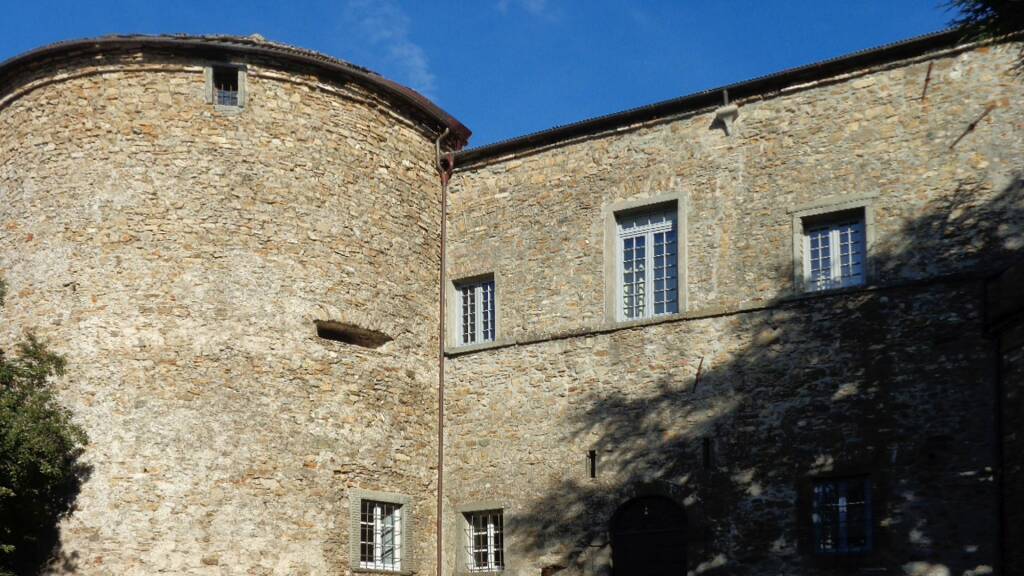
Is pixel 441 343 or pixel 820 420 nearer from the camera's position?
pixel 820 420

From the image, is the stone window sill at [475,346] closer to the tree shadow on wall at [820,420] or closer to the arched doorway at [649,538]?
the tree shadow on wall at [820,420]

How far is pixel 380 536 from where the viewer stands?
57.2ft

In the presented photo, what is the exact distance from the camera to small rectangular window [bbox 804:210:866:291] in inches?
637

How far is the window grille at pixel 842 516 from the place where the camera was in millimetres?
15258

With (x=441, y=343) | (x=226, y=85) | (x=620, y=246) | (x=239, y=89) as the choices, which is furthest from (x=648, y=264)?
(x=226, y=85)

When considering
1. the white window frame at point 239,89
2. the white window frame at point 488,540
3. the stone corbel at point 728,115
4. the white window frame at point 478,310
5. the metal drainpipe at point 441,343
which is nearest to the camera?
the stone corbel at point 728,115

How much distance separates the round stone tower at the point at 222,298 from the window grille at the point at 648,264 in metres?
2.91

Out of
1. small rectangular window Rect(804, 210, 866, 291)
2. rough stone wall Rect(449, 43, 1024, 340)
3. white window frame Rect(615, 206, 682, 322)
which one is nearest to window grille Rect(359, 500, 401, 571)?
rough stone wall Rect(449, 43, 1024, 340)

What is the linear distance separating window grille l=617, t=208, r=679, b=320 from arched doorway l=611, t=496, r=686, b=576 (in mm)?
2488

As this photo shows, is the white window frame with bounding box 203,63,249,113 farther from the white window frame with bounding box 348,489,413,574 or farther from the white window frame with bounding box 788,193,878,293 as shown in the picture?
the white window frame with bounding box 788,193,878,293

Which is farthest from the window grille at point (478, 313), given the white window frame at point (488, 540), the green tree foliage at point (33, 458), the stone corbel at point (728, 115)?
the green tree foliage at point (33, 458)

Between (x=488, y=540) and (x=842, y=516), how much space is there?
4.90 meters

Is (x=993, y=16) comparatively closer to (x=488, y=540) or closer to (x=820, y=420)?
(x=820, y=420)

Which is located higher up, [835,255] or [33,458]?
[835,255]
